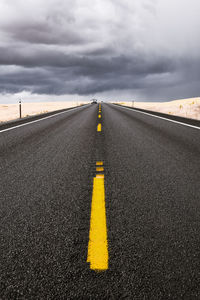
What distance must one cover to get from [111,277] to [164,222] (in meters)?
0.96

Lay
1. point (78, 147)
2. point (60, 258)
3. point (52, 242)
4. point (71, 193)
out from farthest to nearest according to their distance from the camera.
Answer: point (78, 147) → point (71, 193) → point (52, 242) → point (60, 258)

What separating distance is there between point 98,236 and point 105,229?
14 centimetres

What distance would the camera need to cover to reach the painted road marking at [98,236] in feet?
5.81

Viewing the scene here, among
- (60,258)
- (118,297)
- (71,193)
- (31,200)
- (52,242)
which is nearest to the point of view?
(118,297)

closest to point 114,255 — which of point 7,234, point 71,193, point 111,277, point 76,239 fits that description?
point 111,277

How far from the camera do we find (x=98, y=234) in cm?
214

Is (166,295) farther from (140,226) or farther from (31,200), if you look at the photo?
(31,200)

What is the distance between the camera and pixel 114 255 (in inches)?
73.3

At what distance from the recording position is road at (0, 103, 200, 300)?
5.13 ft

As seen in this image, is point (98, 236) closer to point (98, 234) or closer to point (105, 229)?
point (98, 234)

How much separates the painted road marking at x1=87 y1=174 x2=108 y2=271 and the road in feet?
0.10

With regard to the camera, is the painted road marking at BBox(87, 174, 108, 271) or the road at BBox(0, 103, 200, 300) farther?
the painted road marking at BBox(87, 174, 108, 271)

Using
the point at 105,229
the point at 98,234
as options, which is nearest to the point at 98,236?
the point at 98,234

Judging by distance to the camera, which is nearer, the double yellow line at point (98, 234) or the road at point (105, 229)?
the road at point (105, 229)
